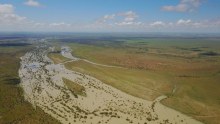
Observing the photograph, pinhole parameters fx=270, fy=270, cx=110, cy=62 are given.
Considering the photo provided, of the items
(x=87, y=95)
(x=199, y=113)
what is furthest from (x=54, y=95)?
(x=199, y=113)

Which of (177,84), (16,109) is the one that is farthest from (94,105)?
(177,84)

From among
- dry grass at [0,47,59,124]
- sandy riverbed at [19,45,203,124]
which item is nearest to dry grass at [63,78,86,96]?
sandy riverbed at [19,45,203,124]

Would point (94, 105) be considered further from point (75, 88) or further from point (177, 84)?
point (177, 84)

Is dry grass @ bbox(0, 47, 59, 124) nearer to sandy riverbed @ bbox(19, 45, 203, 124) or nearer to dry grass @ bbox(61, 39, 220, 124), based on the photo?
sandy riverbed @ bbox(19, 45, 203, 124)

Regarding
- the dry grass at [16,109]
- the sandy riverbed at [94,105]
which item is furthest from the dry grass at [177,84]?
the dry grass at [16,109]

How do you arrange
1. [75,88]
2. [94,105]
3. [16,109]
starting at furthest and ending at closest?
1. [75,88]
2. [94,105]
3. [16,109]

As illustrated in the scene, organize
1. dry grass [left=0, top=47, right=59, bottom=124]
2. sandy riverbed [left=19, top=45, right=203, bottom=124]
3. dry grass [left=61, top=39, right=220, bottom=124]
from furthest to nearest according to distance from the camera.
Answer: dry grass [left=61, top=39, right=220, bottom=124], sandy riverbed [left=19, top=45, right=203, bottom=124], dry grass [left=0, top=47, right=59, bottom=124]

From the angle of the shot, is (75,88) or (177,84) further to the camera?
(177,84)

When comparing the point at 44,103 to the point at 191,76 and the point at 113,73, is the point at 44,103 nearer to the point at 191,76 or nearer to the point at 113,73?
the point at 113,73

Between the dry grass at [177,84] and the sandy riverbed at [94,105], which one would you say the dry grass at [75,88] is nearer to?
the sandy riverbed at [94,105]

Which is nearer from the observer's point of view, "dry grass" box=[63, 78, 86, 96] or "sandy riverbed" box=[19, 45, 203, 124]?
"sandy riverbed" box=[19, 45, 203, 124]

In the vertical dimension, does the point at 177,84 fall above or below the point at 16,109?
below
